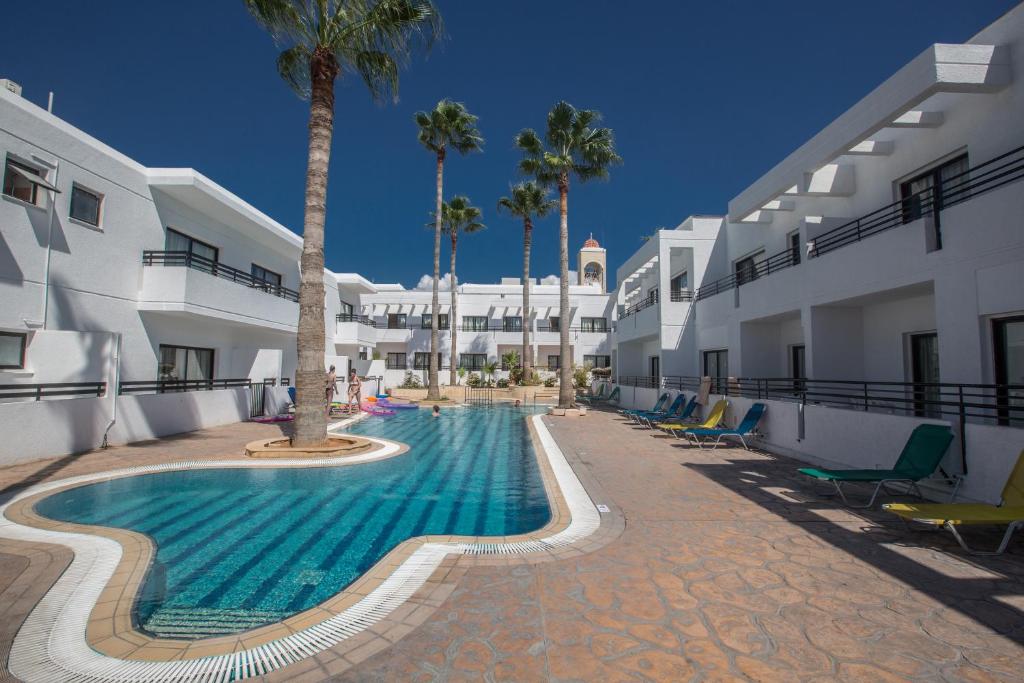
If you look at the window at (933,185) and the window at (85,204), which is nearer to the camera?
the window at (933,185)

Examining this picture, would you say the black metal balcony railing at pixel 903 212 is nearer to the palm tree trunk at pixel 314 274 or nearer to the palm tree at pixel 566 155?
the palm tree at pixel 566 155

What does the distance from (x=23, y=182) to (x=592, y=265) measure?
2333 inches

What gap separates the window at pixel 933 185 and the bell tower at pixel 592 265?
174 ft

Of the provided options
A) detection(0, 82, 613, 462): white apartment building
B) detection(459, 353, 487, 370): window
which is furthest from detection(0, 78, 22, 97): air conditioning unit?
detection(459, 353, 487, 370): window

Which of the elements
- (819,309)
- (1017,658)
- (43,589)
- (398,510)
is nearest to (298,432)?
(398,510)

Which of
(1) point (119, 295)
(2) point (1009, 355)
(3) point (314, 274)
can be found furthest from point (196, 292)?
(2) point (1009, 355)

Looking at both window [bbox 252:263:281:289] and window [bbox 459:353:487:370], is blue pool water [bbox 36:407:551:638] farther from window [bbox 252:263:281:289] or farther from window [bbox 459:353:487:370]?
window [bbox 459:353:487:370]

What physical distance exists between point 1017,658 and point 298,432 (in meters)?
10.9

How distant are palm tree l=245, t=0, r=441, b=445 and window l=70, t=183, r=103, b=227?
5.38 meters

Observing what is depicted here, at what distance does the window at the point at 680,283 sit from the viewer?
2040 centimetres

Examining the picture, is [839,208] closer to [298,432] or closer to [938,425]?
[938,425]

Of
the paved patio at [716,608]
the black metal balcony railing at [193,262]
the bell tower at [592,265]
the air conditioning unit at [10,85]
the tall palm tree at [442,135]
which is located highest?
the bell tower at [592,265]

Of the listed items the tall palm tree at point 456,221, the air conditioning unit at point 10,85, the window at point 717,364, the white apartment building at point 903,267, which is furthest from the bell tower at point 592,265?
the air conditioning unit at point 10,85

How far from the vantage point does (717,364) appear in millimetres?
18094
